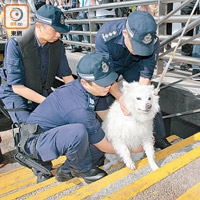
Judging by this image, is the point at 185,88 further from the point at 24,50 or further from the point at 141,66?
the point at 24,50

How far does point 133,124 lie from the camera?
2334 millimetres

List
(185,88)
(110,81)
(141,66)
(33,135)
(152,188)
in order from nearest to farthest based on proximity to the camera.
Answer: (152,188)
(110,81)
(33,135)
(141,66)
(185,88)

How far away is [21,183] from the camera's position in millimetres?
2744

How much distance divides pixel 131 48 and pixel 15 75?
1461mm

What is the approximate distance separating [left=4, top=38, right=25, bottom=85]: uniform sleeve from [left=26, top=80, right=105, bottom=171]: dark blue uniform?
0.61 metres

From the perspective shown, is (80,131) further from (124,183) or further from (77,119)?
(124,183)

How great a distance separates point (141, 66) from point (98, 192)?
1619mm

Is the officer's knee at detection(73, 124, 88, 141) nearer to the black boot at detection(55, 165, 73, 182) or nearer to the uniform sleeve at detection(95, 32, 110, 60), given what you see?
the black boot at detection(55, 165, 73, 182)

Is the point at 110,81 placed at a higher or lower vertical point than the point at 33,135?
higher

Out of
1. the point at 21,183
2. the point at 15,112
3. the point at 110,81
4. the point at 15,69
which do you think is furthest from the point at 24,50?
the point at 21,183

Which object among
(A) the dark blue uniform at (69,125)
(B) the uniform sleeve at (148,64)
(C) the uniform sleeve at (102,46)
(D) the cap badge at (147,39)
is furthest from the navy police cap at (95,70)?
(B) the uniform sleeve at (148,64)

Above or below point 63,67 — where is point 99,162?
below

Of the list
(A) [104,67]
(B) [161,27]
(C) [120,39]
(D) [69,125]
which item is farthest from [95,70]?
(B) [161,27]

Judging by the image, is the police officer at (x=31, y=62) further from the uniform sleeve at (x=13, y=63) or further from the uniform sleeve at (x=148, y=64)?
the uniform sleeve at (x=148, y=64)
